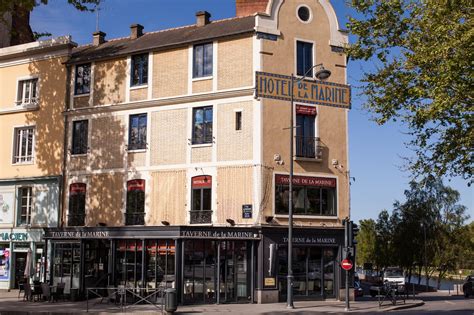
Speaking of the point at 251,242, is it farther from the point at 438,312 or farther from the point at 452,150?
the point at 452,150

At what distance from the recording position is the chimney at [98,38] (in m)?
34.3

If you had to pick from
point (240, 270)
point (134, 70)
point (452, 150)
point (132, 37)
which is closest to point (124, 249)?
point (240, 270)

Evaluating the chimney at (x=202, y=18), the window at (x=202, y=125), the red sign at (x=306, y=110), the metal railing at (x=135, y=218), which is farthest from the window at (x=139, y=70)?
the red sign at (x=306, y=110)

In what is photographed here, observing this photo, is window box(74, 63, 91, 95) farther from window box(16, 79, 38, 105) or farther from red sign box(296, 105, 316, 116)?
red sign box(296, 105, 316, 116)

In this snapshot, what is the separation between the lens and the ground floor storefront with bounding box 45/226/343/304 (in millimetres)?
26000

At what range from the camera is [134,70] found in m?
30.9

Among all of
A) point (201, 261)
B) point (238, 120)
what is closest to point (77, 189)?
point (201, 261)

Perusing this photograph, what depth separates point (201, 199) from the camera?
92.7 ft

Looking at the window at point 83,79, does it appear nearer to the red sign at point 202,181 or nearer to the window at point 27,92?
the window at point 27,92

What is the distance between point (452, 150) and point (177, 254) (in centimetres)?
1163

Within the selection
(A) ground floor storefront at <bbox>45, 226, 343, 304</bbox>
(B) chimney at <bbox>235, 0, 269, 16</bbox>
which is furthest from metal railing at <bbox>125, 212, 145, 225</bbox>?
(B) chimney at <bbox>235, 0, 269, 16</bbox>

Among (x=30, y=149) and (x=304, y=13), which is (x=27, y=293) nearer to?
(x=30, y=149)

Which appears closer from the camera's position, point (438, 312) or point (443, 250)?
point (438, 312)

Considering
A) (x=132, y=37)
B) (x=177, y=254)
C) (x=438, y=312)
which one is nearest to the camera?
(x=438, y=312)
